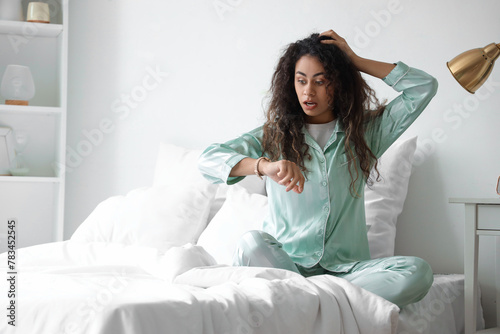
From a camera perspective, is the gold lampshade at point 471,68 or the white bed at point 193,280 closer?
the white bed at point 193,280

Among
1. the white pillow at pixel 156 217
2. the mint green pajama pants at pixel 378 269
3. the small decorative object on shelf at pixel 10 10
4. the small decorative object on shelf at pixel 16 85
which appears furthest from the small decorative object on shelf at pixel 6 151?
the mint green pajama pants at pixel 378 269

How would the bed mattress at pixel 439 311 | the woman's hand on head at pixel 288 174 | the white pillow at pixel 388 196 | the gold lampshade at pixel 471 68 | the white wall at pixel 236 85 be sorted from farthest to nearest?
the white wall at pixel 236 85 → the white pillow at pixel 388 196 → the gold lampshade at pixel 471 68 → the bed mattress at pixel 439 311 → the woman's hand on head at pixel 288 174

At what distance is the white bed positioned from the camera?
4.22 feet

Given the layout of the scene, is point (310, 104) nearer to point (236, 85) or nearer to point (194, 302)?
point (194, 302)

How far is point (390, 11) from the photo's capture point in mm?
2518

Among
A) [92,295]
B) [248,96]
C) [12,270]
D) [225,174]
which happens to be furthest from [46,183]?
[92,295]

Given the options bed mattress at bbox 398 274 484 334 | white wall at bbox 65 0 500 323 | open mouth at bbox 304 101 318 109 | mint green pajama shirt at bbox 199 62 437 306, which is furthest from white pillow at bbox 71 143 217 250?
bed mattress at bbox 398 274 484 334

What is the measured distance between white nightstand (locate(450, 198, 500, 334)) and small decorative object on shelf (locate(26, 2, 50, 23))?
2305mm

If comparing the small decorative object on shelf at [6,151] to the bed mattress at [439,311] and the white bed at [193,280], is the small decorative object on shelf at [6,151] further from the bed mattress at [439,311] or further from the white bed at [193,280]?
the bed mattress at [439,311]

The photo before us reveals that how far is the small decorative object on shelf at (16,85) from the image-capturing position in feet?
10.3

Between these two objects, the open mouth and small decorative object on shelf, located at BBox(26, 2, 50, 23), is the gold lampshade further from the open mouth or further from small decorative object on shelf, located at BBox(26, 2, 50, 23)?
small decorative object on shelf, located at BBox(26, 2, 50, 23)

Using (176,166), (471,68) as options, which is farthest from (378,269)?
(176,166)

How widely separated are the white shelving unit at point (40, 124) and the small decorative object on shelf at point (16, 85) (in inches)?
2.5

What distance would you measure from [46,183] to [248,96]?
1.18 m
